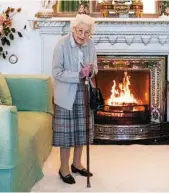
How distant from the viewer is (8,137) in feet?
8.58

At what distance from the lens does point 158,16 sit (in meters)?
4.86

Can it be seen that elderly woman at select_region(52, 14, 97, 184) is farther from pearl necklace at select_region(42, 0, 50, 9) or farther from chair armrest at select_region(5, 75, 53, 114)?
pearl necklace at select_region(42, 0, 50, 9)

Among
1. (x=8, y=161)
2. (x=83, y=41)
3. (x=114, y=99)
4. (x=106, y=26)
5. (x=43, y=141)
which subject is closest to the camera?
(x=8, y=161)

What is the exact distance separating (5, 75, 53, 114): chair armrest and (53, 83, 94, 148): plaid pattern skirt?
0.76m

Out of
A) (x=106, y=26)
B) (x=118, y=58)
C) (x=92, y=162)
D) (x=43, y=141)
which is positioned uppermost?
(x=106, y=26)

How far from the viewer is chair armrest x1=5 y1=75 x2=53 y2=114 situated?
13.6ft

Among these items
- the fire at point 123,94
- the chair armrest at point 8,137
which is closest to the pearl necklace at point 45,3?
the fire at point 123,94

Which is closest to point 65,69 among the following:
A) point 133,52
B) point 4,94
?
point 4,94

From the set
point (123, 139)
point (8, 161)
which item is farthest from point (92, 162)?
point (8, 161)

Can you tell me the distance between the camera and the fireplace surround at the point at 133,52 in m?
4.74

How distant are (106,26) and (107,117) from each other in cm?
105

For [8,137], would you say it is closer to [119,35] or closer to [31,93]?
[31,93]

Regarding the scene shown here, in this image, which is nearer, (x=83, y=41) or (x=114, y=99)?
(x=83, y=41)

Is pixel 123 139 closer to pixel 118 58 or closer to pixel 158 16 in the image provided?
pixel 118 58
